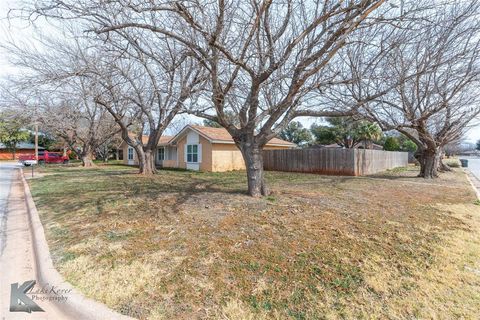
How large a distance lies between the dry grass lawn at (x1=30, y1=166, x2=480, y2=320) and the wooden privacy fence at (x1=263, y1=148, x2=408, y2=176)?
877cm

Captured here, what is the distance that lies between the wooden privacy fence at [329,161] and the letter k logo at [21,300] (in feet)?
47.9

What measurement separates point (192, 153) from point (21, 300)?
658 inches

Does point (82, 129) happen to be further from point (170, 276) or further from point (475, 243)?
point (475, 243)

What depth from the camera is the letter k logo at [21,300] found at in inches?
104

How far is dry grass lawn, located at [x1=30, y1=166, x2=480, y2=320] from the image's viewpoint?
2564 millimetres

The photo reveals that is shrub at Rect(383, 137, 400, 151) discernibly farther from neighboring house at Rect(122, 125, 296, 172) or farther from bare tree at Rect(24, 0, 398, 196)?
bare tree at Rect(24, 0, 398, 196)

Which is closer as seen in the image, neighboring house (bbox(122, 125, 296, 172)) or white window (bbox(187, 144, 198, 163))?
neighboring house (bbox(122, 125, 296, 172))

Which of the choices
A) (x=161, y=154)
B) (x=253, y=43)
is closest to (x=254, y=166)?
(x=253, y=43)

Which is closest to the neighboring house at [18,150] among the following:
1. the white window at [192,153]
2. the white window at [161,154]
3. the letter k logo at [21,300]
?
the white window at [161,154]

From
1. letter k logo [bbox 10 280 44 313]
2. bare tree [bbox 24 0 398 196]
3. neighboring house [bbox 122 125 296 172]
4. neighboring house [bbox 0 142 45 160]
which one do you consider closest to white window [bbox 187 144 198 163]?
neighboring house [bbox 122 125 296 172]

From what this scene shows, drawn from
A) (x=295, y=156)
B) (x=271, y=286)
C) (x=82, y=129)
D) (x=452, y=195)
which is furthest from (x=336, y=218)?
(x=82, y=129)

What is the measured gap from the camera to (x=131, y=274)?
10.0 feet

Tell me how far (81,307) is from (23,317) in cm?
56

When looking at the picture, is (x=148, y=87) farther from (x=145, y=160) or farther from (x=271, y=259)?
(x=271, y=259)
